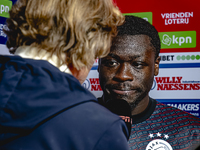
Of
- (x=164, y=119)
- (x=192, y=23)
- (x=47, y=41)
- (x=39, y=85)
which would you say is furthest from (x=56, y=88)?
(x=192, y=23)

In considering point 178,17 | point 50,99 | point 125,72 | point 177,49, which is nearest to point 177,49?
point 177,49

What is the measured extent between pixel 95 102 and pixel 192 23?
1121 millimetres

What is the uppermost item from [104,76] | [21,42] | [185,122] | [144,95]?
[21,42]

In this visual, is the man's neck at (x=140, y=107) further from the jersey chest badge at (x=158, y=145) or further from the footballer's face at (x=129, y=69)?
the jersey chest badge at (x=158, y=145)

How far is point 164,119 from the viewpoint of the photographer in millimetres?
1272

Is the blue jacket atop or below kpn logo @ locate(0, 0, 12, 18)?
below

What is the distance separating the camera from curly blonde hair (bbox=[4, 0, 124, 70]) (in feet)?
2.13

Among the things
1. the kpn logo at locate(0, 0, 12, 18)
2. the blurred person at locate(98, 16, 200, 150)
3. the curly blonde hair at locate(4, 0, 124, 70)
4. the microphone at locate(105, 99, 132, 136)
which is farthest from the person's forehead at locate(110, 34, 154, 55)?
the kpn logo at locate(0, 0, 12, 18)

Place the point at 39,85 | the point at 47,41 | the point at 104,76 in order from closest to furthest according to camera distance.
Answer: the point at 39,85
the point at 47,41
the point at 104,76


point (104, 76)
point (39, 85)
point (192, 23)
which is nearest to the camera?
point (39, 85)

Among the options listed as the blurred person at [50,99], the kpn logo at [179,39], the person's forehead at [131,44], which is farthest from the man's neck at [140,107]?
the blurred person at [50,99]

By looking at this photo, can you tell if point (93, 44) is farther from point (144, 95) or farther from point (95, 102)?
point (144, 95)

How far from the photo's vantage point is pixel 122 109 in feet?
3.43

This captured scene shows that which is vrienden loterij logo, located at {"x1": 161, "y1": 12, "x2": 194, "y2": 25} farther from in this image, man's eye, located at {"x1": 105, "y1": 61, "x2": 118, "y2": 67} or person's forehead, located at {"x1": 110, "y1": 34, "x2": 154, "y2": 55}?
man's eye, located at {"x1": 105, "y1": 61, "x2": 118, "y2": 67}
